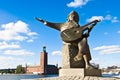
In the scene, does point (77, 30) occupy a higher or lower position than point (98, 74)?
higher

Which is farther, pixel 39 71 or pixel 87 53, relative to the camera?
pixel 39 71

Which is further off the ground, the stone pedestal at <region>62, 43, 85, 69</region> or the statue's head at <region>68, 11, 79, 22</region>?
the statue's head at <region>68, 11, 79, 22</region>

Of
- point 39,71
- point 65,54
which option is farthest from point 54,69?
point 65,54

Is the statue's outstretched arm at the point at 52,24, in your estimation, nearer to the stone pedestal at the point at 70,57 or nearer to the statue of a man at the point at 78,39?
the statue of a man at the point at 78,39

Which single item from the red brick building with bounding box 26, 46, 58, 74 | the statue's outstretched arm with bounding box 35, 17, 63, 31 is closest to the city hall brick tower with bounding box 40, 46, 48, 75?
the red brick building with bounding box 26, 46, 58, 74

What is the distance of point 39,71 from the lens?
134125mm

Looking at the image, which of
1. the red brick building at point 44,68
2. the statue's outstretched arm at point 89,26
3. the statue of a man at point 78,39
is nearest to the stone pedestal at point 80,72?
the statue of a man at point 78,39

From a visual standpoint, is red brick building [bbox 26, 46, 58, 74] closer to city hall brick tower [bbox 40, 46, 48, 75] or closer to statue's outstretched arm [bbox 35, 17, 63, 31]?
city hall brick tower [bbox 40, 46, 48, 75]

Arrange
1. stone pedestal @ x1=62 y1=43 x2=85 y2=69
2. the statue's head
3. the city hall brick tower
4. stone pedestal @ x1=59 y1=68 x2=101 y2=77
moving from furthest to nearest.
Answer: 1. the city hall brick tower
2. the statue's head
3. stone pedestal @ x1=62 y1=43 x2=85 y2=69
4. stone pedestal @ x1=59 y1=68 x2=101 y2=77

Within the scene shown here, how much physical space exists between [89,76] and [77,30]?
2.66m

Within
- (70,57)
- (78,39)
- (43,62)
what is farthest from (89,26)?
(43,62)

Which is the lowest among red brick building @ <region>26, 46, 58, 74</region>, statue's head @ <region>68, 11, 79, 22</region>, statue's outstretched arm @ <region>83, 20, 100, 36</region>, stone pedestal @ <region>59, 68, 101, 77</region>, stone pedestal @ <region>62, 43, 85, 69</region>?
stone pedestal @ <region>59, 68, 101, 77</region>

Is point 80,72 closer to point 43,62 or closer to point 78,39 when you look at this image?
point 78,39

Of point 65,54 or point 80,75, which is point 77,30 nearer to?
point 65,54
